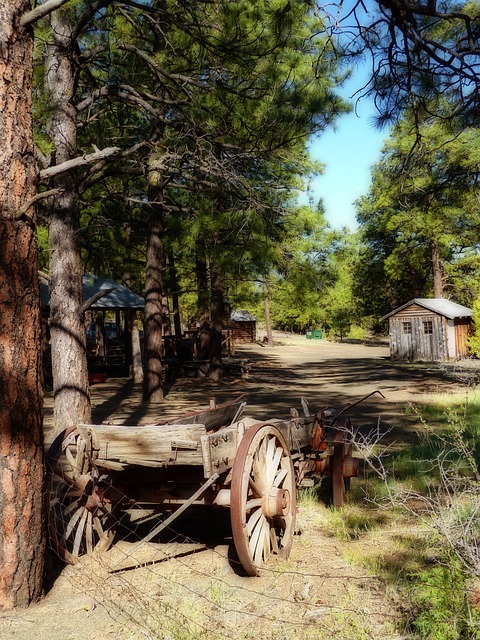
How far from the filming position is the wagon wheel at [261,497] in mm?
4109

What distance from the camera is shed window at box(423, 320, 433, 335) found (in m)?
30.6

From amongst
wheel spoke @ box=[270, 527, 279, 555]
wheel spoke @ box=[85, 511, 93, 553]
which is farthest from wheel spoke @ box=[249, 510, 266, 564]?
wheel spoke @ box=[85, 511, 93, 553]

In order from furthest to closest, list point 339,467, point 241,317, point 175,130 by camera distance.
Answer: point 241,317
point 175,130
point 339,467

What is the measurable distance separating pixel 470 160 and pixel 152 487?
7498 mm

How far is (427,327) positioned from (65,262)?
25797 mm

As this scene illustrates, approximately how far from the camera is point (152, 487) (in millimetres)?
5000

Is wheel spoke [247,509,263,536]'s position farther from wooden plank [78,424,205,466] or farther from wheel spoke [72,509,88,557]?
wheel spoke [72,509,88,557]

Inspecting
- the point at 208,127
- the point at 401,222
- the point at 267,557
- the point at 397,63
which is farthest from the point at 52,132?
the point at 401,222

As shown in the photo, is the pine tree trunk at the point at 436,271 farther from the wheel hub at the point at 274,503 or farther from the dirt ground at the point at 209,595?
the wheel hub at the point at 274,503

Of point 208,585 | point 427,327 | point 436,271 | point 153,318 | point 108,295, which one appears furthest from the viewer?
point 436,271

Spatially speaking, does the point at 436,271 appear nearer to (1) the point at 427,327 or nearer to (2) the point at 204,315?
(1) the point at 427,327

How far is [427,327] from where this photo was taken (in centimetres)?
3073

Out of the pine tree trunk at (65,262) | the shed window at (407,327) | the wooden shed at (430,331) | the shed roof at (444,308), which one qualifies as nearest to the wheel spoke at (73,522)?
the pine tree trunk at (65,262)

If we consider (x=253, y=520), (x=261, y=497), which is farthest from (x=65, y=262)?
(x=253, y=520)
